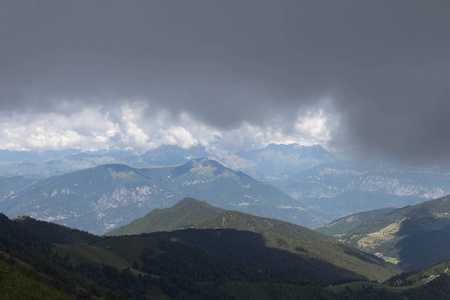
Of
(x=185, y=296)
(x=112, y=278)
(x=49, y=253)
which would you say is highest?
(x=49, y=253)

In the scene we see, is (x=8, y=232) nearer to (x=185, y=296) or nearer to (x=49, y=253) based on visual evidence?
(x=49, y=253)

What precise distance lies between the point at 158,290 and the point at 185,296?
1919 cm

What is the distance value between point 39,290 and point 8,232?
204 meters

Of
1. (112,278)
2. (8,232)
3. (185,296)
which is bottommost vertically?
(185,296)

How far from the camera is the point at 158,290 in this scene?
195 meters

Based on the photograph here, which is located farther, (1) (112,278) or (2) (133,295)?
(1) (112,278)

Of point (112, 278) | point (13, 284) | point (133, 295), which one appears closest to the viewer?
point (13, 284)

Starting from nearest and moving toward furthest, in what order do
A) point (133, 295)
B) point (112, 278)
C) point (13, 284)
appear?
1. point (13, 284)
2. point (133, 295)
3. point (112, 278)

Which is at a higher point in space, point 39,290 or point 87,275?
point 39,290

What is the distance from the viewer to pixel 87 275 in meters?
177

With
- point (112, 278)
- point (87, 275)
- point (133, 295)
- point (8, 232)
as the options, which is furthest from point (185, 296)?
point (8, 232)

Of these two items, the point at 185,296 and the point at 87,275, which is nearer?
the point at 87,275

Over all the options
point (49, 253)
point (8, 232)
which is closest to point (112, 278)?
point (49, 253)

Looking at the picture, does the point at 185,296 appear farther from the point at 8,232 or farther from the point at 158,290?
the point at 8,232
